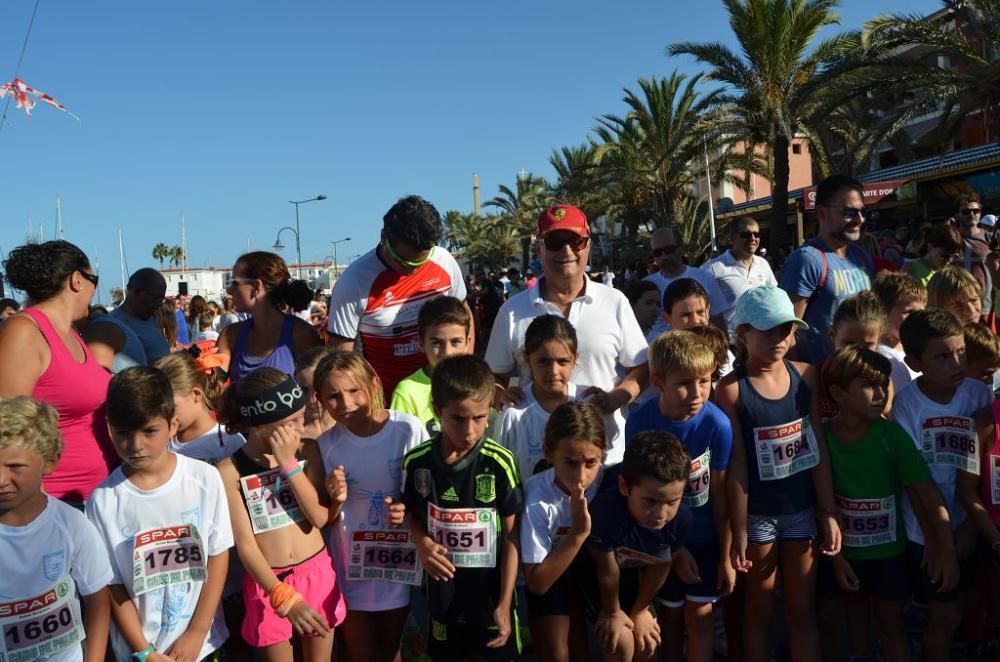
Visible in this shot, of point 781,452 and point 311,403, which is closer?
point 781,452

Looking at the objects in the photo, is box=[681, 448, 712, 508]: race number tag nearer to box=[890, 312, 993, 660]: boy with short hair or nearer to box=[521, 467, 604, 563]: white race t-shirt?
box=[521, 467, 604, 563]: white race t-shirt

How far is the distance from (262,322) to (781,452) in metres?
A: 2.86

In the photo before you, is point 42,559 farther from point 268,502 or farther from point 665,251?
point 665,251

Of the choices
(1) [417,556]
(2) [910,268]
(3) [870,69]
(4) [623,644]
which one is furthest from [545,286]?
(3) [870,69]

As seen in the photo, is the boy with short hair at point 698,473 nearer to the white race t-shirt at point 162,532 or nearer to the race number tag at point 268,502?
the race number tag at point 268,502

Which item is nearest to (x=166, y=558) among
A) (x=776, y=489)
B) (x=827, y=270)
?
(x=776, y=489)

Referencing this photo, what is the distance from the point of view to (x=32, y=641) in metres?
2.36

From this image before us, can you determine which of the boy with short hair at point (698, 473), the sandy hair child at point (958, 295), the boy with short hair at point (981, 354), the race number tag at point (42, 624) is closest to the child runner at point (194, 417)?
the race number tag at point (42, 624)

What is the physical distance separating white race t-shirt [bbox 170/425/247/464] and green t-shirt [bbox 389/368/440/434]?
0.72 meters

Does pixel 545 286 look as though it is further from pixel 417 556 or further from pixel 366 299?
pixel 417 556

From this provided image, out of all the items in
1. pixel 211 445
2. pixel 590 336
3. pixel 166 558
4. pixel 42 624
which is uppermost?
pixel 590 336

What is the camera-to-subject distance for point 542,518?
9.40 ft

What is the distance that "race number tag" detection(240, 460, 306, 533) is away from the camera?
2.88 m

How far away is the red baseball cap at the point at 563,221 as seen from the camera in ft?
11.3
